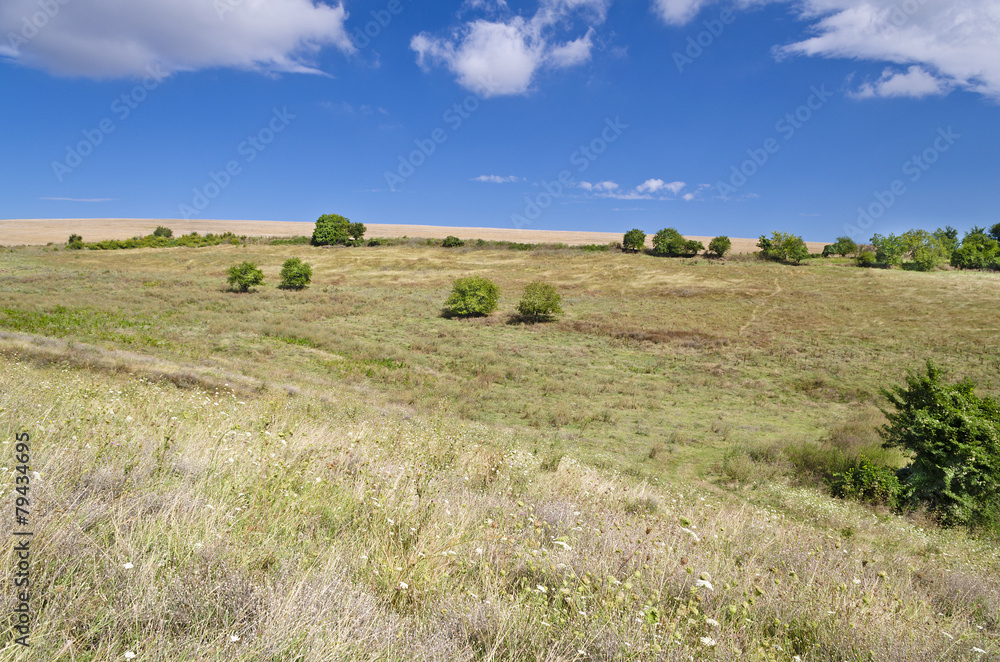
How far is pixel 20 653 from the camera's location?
189cm

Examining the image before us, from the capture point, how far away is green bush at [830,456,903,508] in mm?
10673

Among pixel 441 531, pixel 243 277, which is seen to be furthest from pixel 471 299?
pixel 441 531

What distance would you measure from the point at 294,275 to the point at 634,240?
5736cm

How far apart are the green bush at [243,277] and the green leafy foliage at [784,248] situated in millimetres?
73676

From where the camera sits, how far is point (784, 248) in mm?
73688

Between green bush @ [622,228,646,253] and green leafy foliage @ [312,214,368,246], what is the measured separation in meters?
50.2

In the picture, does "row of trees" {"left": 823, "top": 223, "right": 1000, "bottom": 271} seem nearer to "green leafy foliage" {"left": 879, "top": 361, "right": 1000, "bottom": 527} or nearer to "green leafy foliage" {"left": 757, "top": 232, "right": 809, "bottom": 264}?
"green leafy foliage" {"left": 757, "top": 232, "right": 809, "bottom": 264}

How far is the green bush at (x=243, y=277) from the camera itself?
49.3 metres

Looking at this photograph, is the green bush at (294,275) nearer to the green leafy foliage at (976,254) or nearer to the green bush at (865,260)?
the green bush at (865,260)

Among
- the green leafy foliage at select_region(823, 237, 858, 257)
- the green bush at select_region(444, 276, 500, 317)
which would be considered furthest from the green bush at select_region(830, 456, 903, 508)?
the green leafy foliage at select_region(823, 237, 858, 257)

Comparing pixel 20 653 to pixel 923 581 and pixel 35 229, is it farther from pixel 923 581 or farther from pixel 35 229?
pixel 35 229

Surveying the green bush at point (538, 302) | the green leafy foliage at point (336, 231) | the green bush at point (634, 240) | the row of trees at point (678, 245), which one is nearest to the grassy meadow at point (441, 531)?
the green bush at point (538, 302)

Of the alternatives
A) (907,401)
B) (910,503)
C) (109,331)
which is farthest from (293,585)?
(109,331)

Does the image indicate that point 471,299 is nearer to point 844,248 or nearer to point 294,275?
point 294,275
